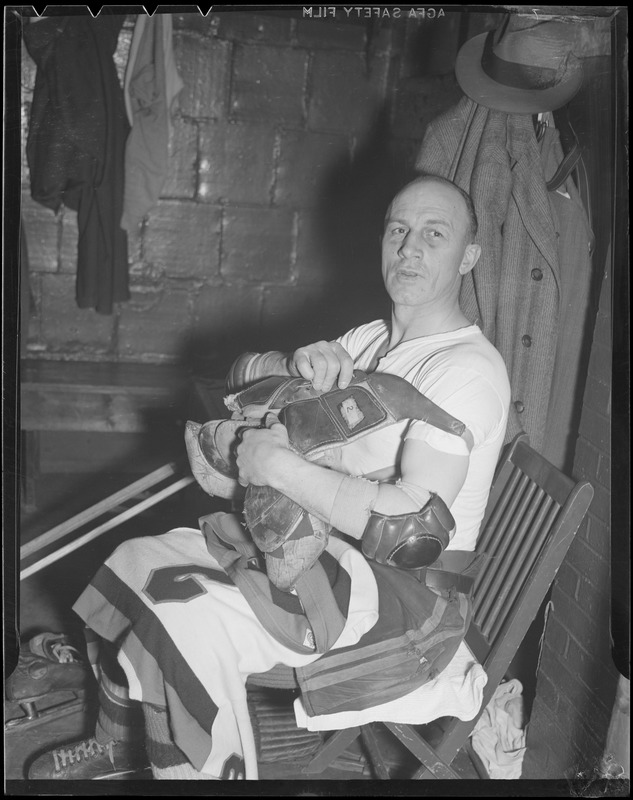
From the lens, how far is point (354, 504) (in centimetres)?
151

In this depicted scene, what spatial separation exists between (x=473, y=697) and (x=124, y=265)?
2677 mm

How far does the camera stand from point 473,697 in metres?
1.73

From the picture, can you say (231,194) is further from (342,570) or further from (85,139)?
(342,570)

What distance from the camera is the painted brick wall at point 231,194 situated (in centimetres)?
379

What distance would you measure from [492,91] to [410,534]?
1.20m

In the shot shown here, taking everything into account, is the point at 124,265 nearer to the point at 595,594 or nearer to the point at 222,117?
the point at 222,117

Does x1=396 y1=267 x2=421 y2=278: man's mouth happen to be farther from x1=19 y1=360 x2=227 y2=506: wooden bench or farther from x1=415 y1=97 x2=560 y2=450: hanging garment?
x1=19 y1=360 x2=227 y2=506: wooden bench

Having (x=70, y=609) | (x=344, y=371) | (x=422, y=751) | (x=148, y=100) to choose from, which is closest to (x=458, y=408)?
(x=344, y=371)

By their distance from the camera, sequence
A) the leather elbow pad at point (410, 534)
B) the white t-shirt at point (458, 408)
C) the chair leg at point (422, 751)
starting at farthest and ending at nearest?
1. the chair leg at point (422, 751)
2. the white t-shirt at point (458, 408)
3. the leather elbow pad at point (410, 534)

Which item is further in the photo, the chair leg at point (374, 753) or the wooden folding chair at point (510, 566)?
the chair leg at point (374, 753)

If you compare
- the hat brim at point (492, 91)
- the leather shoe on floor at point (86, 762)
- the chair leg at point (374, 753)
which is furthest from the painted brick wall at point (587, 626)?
the leather shoe on floor at point (86, 762)

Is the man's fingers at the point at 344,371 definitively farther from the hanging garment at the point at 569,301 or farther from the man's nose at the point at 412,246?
the hanging garment at the point at 569,301

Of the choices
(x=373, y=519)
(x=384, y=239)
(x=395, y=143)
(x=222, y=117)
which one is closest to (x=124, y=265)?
(x=222, y=117)

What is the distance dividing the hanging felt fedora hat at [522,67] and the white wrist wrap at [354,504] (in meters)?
1.05
